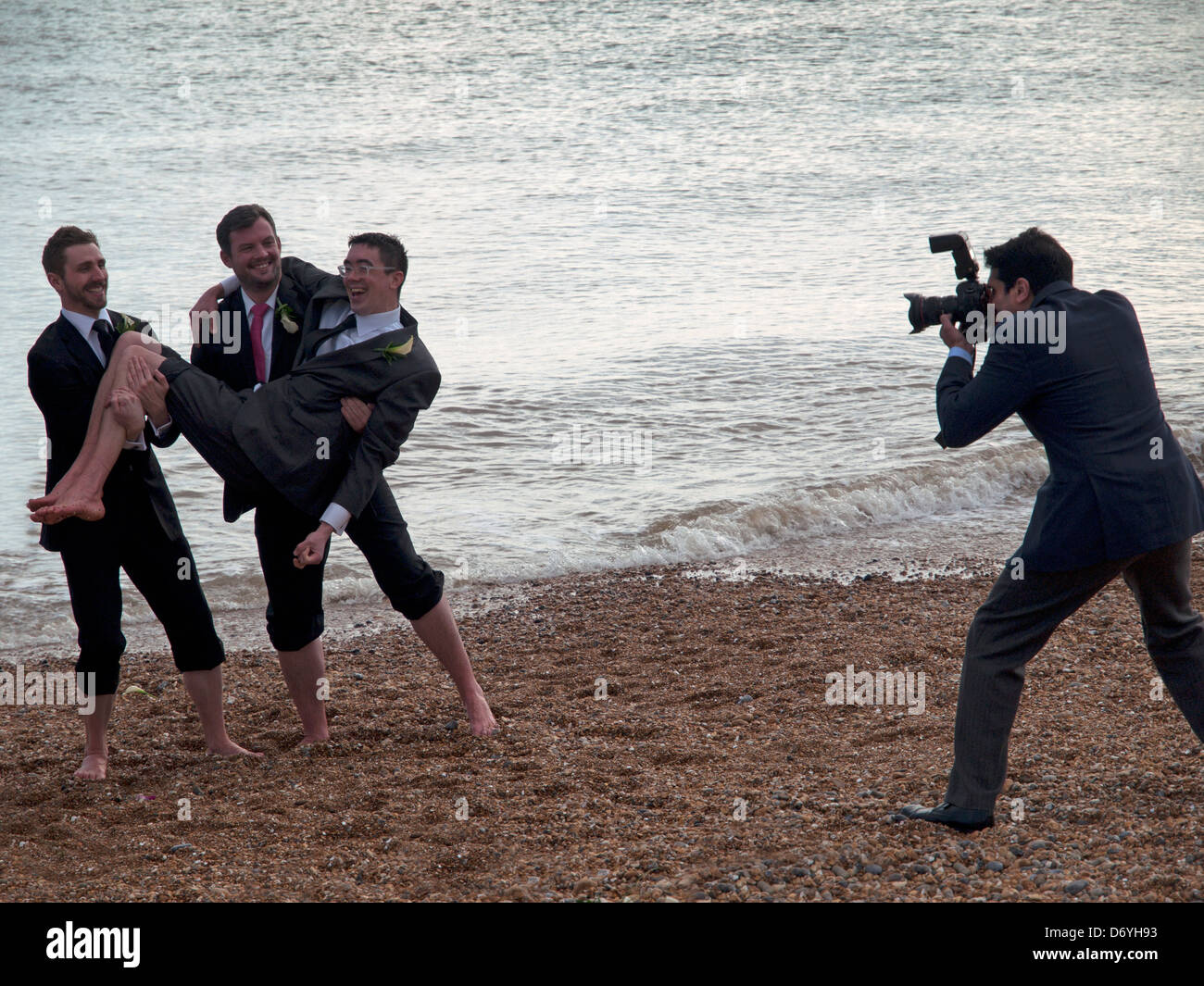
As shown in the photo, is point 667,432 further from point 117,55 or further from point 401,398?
point 117,55

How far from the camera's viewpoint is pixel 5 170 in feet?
74.4

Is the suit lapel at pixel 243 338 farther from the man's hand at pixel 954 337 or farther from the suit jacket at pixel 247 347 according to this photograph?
the man's hand at pixel 954 337

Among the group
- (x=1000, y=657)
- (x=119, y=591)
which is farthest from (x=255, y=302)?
(x=1000, y=657)

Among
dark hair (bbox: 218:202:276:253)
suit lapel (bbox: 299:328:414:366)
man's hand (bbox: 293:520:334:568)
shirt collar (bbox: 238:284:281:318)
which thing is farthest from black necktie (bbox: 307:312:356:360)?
man's hand (bbox: 293:520:334:568)

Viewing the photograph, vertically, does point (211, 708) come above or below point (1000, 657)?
below

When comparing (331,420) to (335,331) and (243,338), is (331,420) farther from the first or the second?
(243,338)

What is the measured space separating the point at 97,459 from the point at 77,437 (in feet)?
0.64

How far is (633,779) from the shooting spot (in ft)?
13.7

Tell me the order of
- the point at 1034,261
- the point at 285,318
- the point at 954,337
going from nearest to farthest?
1. the point at 1034,261
2. the point at 954,337
3. the point at 285,318

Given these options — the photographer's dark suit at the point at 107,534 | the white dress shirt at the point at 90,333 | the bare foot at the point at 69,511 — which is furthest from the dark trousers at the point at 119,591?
the white dress shirt at the point at 90,333

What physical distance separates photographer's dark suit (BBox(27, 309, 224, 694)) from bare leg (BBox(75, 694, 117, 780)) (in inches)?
3.4

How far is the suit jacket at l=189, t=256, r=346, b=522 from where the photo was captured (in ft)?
13.7

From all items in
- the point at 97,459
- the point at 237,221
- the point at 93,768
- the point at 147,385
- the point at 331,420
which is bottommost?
Result: the point at 93,768
